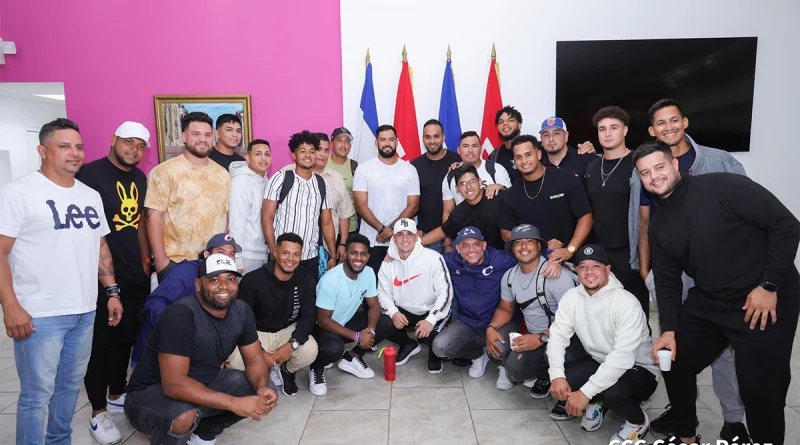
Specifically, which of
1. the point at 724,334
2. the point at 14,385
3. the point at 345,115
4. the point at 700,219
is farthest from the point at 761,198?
the point at 14,385

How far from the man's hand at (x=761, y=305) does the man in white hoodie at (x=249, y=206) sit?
2952mm

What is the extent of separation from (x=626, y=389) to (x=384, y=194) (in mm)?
2374

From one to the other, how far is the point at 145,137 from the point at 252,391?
1636 millimetres

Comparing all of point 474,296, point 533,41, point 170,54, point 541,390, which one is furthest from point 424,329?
point 170,54

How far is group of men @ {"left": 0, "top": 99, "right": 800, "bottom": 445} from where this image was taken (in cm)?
229

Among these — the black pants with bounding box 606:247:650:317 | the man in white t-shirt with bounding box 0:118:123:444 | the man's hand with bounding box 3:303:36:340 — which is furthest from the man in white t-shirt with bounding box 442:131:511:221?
the man's hand with bounding box 3:303:36:340

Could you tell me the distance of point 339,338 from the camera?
12.0ft

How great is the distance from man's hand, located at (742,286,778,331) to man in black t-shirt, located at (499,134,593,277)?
1262mm

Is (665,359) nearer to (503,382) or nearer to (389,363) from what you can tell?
(503,382)

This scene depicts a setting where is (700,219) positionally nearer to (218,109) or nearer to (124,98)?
(218,109)

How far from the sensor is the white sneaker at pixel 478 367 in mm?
3715

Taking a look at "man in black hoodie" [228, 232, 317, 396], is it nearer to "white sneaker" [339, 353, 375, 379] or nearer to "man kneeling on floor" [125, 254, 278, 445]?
"white sneaker" [339, 353, 375, 379]

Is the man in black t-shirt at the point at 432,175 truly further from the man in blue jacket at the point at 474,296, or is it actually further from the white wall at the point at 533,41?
the white wall at the point at 533,41

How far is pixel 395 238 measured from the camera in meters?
3.84
